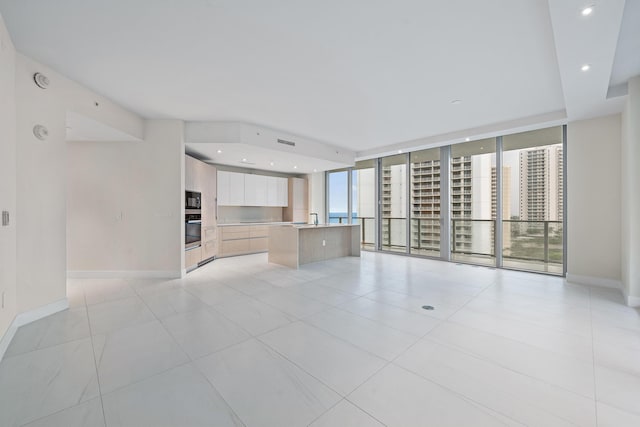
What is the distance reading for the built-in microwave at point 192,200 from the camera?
17.7 feet

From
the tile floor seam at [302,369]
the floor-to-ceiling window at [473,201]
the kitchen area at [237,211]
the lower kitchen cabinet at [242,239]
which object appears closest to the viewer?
the tile floor seam at [302,369]

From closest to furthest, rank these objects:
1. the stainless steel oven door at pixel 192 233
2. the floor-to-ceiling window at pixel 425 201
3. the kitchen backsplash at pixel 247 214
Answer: the stainless steel oven door at pixel 192 233 < the floor-to-ceiling window at pixel 425 201 < the kitchen backsplash at pixel 247 214

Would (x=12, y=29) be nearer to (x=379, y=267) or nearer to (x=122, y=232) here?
(x=122, y=232)

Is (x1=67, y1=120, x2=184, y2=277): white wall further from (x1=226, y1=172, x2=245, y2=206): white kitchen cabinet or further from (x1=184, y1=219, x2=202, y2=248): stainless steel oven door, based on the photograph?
(x1=226, y1=172, x2=245, y2=206): white kitchen cabinet

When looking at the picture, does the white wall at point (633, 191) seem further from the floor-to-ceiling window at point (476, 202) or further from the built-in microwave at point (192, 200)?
the built-in microwave at point (192, 200)

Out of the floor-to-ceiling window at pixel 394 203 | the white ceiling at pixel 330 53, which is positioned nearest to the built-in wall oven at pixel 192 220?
the white ceiling at pixel 330 53

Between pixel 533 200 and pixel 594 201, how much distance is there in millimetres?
1000

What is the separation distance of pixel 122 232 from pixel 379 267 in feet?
16.1

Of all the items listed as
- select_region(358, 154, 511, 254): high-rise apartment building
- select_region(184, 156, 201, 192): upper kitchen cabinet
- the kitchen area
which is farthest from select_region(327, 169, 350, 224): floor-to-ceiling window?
select_region(184, 156, 201, 192): upper kitchen cabinet

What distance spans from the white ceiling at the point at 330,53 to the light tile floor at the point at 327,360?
2701mm

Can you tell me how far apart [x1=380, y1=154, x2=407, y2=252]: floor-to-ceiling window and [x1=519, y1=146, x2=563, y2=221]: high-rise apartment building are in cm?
258

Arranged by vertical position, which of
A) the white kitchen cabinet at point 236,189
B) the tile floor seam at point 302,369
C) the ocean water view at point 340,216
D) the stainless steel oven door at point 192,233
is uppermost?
the white kitchen cabinet at point 236,189

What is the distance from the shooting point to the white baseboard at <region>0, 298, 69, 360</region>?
237 cm

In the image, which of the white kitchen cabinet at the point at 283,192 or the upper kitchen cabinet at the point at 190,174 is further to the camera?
the white kitchen cabinet at the point at 283,192
